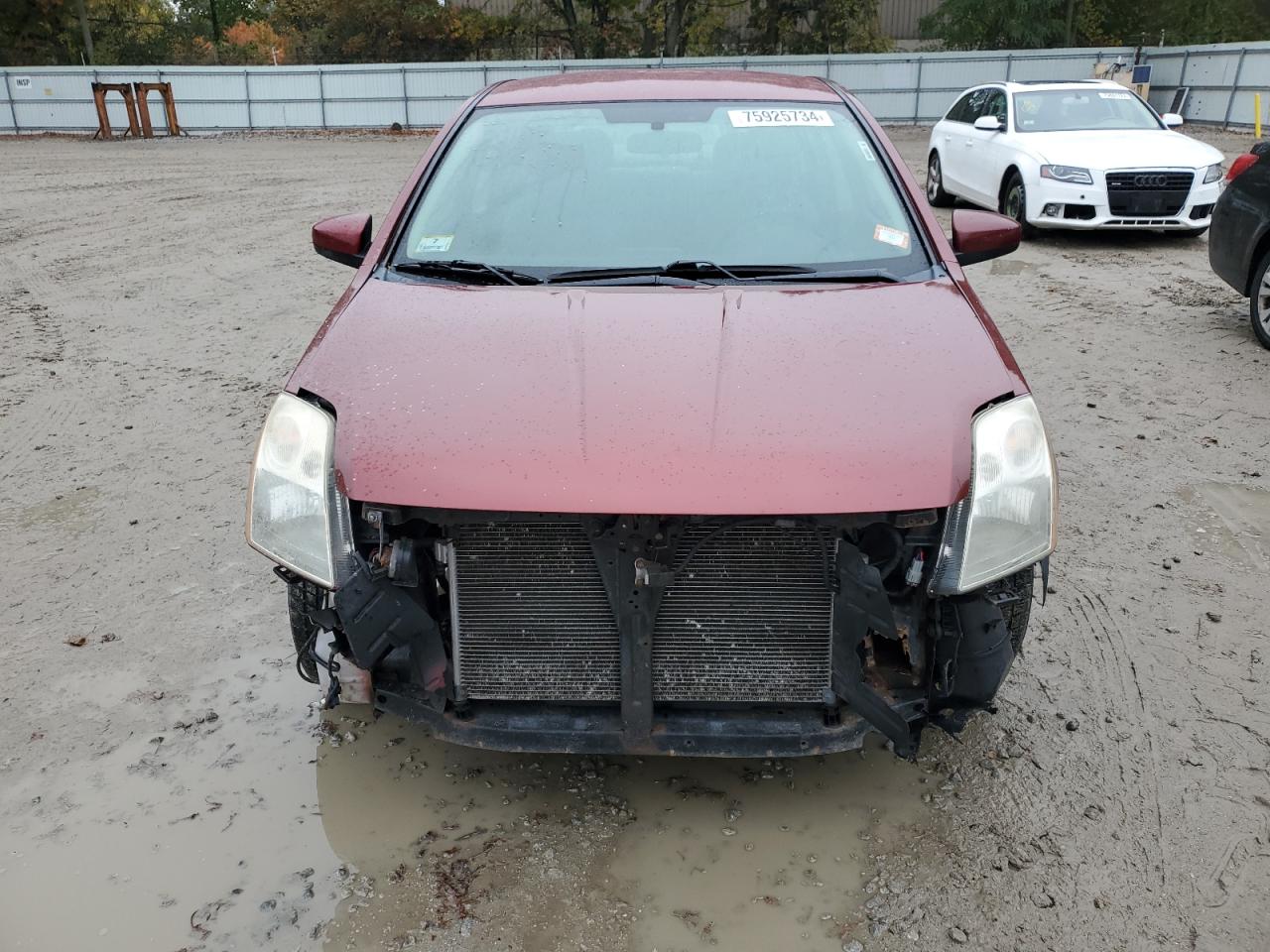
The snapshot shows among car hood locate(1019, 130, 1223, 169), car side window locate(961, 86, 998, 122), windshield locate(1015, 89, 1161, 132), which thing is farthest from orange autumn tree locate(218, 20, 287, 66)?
car hood locate(1019, 130, 1223, 169)

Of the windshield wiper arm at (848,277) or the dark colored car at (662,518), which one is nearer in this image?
the dark colored car at (662,518)

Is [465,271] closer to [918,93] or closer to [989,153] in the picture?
[989,153]

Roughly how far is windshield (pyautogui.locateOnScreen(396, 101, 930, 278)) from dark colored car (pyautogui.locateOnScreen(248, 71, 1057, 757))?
397 mm

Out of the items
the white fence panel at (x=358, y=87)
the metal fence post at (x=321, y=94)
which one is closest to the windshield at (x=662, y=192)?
the white fence panel at (x=358, y=87)

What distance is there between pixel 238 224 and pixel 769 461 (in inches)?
424

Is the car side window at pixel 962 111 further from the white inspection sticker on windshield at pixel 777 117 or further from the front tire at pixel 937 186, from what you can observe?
the white inspection sticker on windshield at pixel 777 117

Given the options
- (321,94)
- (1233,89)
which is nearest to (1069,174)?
(1233,89)

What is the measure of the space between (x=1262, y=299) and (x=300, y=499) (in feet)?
21.0

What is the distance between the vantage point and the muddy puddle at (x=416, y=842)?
2264 mm

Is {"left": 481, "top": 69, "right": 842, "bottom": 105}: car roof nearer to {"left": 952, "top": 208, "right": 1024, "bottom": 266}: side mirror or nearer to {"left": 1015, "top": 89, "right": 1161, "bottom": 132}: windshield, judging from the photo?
{"left": 952, "top": 208, "right": 1024, "bottom": 266}: side mirror

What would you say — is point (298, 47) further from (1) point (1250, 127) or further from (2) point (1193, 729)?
(2) point (1193, 729)

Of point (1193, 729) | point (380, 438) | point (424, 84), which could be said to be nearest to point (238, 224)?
point (380, 438)

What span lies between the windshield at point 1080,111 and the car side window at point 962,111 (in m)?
1.20

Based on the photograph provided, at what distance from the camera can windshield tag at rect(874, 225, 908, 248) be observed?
3.18 metres
